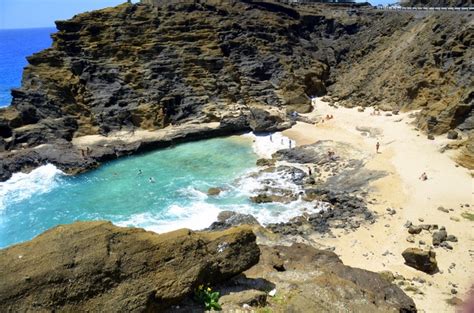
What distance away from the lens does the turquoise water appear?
97.1 ft

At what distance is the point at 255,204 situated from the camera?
31.0 metres

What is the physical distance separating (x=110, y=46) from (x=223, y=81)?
1408 cm

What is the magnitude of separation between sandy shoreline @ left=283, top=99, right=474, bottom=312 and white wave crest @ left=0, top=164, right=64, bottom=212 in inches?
933

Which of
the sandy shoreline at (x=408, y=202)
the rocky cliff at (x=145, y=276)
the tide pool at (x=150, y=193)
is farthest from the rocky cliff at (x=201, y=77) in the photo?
the rocky cliff at (x=145, y=276)

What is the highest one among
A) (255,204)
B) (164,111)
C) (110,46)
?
(110,46)

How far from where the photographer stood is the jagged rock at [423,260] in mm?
20359

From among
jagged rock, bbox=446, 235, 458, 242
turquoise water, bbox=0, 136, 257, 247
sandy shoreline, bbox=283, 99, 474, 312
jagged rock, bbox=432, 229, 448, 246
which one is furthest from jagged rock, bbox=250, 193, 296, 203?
jagged rock, bbox=446, 235, 458, 242

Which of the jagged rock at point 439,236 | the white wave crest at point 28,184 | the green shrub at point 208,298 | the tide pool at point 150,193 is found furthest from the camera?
the white wave crest at point 28,184

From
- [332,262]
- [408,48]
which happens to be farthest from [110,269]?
[408,48]

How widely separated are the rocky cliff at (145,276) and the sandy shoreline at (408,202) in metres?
8.78

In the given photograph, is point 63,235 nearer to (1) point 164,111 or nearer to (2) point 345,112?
(1) point 164,111

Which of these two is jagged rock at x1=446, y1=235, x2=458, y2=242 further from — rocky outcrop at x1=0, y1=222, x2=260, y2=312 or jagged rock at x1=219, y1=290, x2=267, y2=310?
rocky outcrop at x1=0, y1=222, x2=260, y2=312

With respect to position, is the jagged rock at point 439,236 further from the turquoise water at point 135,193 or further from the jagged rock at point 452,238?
the turquoise water at point 135,193

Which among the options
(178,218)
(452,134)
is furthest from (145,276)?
(452,134)
